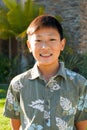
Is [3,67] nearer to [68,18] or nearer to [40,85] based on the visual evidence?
[68,18]

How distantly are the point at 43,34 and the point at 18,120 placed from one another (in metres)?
0.55

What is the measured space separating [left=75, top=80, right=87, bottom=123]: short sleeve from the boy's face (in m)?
0.26

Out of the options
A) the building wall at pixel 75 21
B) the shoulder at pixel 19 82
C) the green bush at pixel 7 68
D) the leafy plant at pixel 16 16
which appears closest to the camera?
the shoulder at pixel 19 82

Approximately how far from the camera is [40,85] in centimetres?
250

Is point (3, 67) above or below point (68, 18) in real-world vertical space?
below

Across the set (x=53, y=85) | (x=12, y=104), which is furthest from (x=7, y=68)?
(x=53, y=85)

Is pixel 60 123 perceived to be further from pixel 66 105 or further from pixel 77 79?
pixel 77 79

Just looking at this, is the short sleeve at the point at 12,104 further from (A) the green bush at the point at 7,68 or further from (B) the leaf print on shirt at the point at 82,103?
(A) the green bush at the point at 7,68

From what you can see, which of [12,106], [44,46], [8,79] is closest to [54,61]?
[44,46]

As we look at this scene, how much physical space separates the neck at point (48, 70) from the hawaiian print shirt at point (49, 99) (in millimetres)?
30

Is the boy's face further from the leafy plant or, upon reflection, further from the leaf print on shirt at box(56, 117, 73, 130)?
the leafy plant

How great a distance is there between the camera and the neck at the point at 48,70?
2.54m

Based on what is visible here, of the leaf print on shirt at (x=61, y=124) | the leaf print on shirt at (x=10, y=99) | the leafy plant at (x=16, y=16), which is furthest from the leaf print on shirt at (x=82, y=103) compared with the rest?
the leafy plant at (x=16, y=16)

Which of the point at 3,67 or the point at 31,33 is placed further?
the point at 3,67
